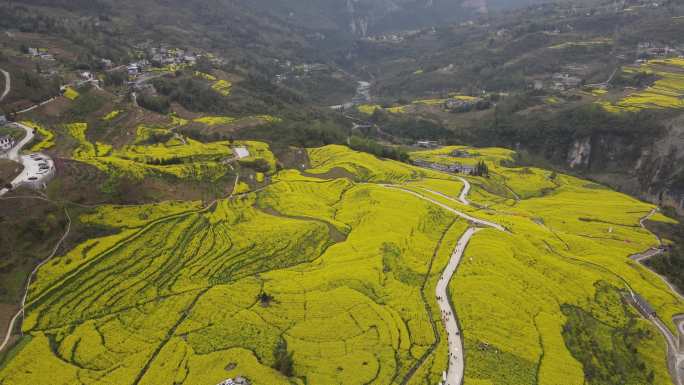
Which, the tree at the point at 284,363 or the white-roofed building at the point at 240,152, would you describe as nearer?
the tree at the point at 284,363

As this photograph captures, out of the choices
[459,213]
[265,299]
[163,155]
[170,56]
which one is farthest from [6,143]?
[170,56]

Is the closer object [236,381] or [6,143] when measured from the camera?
[236,381]

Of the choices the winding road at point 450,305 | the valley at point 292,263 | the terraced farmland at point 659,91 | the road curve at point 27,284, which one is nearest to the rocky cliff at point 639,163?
the terraced farmland at point 659,91

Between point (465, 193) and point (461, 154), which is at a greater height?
point (465, 193)

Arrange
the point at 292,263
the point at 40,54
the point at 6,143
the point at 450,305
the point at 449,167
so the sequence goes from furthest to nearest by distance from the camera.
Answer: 1. the point at 40,54
2. the point at 449,167
3. the point at 6,143
4. the point at 292,263
5. the point at 450,305

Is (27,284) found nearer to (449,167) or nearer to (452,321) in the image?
(452,321)

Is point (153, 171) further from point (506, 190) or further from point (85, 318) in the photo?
point (506, 190)

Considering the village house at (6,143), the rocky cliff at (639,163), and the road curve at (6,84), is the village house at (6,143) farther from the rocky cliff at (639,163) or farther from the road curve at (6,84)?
the rocky cliff at (639,163)

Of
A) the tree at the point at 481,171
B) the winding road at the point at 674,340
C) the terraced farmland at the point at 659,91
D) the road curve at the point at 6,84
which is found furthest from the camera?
the terraced farmland at the point at 659,91

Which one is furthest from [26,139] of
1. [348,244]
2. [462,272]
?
[462,272]
